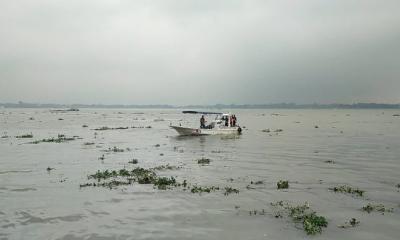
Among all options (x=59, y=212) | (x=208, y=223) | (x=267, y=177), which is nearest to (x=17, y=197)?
(x=59, y=212)

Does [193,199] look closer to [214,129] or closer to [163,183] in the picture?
[163,183]

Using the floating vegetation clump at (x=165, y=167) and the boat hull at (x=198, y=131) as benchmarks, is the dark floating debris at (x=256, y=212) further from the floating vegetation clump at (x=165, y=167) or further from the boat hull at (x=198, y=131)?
the boat hull at (x=198, y=131)

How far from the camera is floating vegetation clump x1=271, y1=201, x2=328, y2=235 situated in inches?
514

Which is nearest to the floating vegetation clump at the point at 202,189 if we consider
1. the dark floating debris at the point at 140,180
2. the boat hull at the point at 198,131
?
the dark floating debris at the point at 140,180

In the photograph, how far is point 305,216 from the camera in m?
14.3

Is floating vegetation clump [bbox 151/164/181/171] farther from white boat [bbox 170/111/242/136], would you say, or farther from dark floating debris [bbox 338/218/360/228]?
white boat [bbox 170/111/242/136]

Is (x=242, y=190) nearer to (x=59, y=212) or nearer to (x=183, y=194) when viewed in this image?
(x=183, y=194)

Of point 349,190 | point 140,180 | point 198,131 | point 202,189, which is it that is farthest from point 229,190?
point 198,131

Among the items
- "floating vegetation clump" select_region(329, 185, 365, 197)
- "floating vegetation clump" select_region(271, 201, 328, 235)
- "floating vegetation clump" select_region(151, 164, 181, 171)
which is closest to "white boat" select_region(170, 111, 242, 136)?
"floating vegetation clump" select_region(151, 164, 181, 171)

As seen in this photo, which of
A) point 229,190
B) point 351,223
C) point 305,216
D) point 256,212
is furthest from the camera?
point 229,190

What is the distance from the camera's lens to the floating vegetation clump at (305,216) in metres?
13.1

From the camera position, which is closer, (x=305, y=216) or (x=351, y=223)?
(x=351, y=223)

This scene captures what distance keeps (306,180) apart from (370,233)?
9.36 metres

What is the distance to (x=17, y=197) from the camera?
694 inches
